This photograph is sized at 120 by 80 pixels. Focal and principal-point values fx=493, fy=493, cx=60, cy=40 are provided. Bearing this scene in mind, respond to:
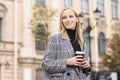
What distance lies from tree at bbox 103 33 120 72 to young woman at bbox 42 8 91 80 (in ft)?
97.2

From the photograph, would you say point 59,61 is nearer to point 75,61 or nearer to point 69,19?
point 75,61

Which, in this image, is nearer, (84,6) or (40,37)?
(40,37)

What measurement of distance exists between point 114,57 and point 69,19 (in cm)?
3076

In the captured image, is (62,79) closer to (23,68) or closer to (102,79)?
(102,79)

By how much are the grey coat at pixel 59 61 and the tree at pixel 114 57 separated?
29.7 m

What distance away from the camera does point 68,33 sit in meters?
4.59

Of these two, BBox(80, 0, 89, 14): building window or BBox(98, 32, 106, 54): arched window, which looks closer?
BBox(80, 0, 89, 14): building window

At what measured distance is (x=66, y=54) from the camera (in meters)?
4.52

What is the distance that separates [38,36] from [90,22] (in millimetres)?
5908

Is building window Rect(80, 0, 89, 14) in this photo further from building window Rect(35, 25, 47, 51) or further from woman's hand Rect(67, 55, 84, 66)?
woman's hand Rect(67, 55, 84, 66)

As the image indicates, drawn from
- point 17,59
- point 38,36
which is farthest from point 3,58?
point 38,36

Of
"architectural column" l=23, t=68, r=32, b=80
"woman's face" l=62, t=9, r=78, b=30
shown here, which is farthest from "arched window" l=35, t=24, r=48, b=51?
"woman's face" l=62, t=9, r=78, b=30

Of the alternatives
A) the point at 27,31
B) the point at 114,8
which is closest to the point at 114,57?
the point at 27,31

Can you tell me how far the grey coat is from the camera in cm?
446
